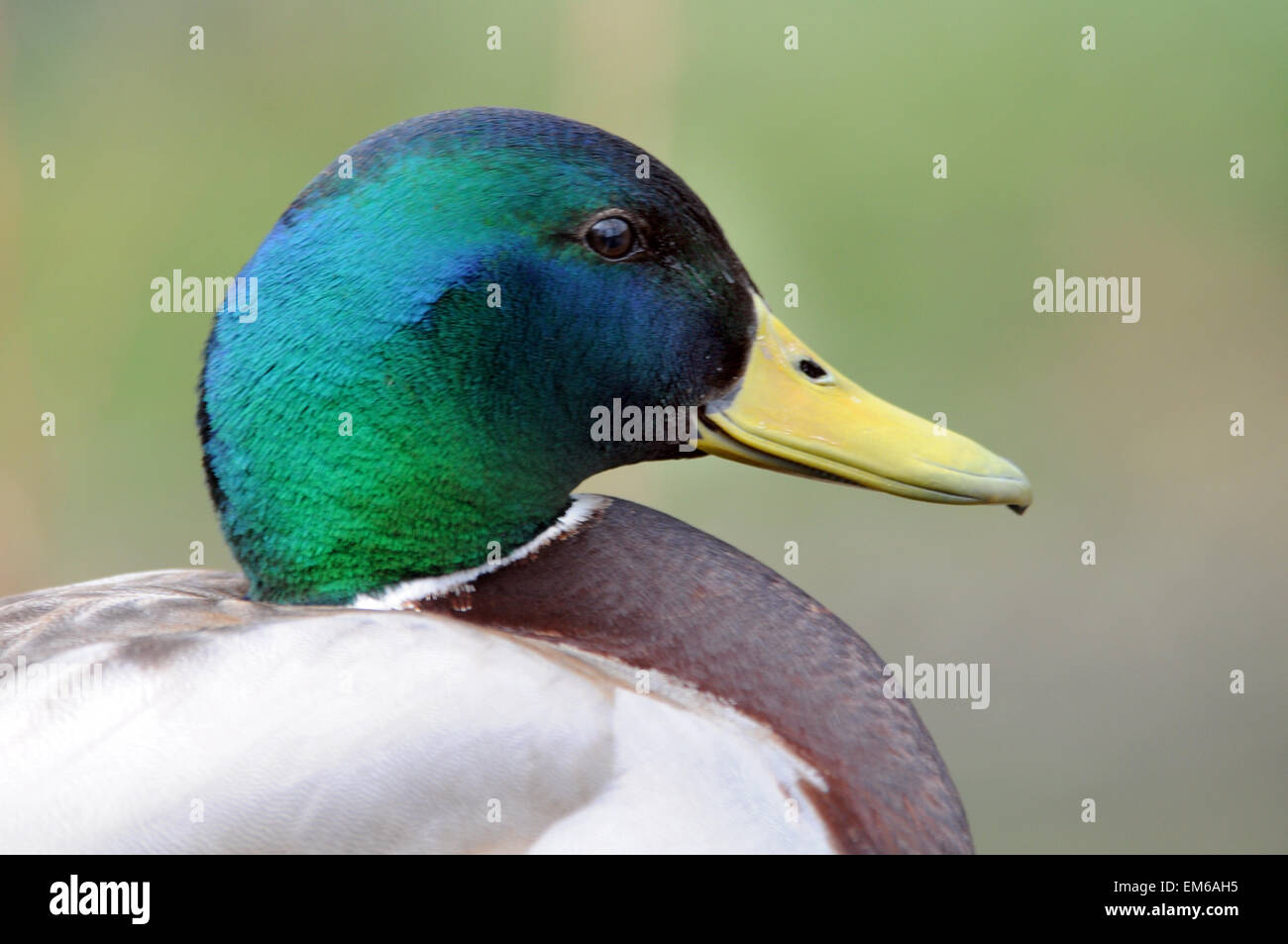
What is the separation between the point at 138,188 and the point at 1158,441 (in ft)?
8.97

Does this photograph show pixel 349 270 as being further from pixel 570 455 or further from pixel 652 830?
pixel 652 830

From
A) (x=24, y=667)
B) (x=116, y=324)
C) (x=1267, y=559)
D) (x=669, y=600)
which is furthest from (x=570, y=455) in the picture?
(x=116, y=324)

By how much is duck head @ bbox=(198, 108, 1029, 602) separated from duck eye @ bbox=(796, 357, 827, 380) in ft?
0.31

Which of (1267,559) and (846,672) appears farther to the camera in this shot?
(1267,559)

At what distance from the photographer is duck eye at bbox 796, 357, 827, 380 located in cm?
154

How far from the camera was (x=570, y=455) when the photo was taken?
147 cm

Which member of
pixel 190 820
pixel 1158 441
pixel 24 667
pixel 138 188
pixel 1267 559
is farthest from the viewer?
pixel 138 188

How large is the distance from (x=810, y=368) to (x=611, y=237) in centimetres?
26

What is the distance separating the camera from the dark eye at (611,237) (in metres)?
1.42
